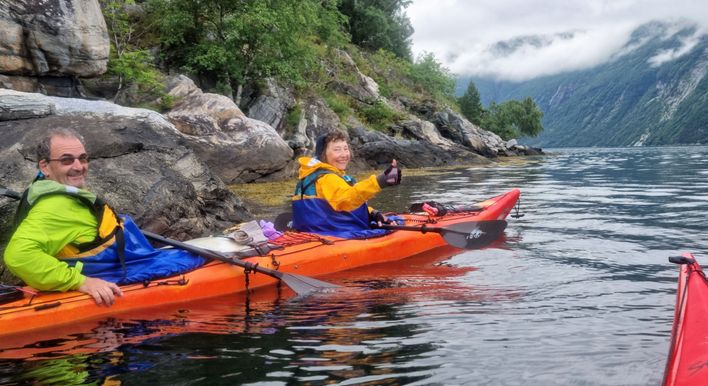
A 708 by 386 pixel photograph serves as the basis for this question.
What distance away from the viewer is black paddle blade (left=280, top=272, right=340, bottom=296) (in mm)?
5285

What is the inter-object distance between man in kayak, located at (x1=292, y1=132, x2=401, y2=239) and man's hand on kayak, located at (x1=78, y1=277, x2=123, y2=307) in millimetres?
2575

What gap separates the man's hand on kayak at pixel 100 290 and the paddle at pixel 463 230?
9.55 ft

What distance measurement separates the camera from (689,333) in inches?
115

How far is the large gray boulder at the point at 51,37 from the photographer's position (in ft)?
37.7

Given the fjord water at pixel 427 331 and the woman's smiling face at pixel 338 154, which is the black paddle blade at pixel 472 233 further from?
the woman's smiling face at pixel 338 154

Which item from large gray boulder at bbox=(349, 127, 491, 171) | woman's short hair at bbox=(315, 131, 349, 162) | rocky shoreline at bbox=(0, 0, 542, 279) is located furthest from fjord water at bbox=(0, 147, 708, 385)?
large gray boulder at bbox=(349, 127, 491, 171)

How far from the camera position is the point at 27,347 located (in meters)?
3.83

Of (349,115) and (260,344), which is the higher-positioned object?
(349,115)

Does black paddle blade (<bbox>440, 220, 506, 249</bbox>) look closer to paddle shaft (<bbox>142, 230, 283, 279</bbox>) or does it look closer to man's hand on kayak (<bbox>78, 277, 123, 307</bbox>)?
paddle shaft (<bbox>142, 230, 283, 279</bbox>)

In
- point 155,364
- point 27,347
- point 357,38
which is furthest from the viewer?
point 357,38

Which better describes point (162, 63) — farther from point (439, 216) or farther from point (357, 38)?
point (357, 38)

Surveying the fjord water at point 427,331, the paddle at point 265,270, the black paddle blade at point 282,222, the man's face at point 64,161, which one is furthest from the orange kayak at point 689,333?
the black paddle blade at point 282,222

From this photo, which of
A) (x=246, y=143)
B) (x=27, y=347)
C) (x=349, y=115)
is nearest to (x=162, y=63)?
(x=246, y=143)

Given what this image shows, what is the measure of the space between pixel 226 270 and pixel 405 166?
1986 cm
